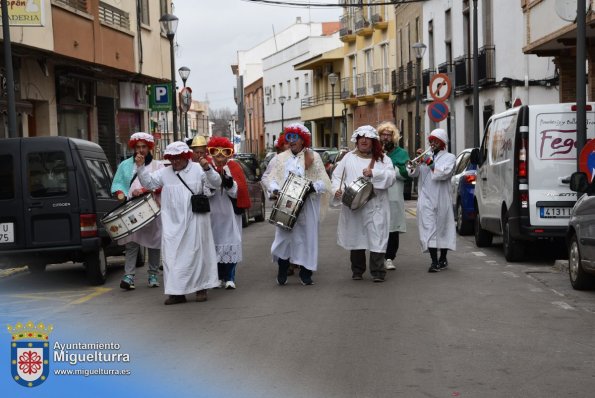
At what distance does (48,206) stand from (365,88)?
43828 millimetres

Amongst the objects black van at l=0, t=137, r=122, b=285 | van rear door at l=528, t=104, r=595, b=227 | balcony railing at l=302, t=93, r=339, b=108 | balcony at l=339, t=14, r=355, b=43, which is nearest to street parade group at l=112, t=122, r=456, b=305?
black van at l=0, t=137, r=122, b=285

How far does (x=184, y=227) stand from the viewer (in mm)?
10930

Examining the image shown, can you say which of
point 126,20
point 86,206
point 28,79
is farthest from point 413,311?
point 126,20

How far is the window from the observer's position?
29467 millimetres

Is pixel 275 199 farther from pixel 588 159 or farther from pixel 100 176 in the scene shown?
pixel 588 159

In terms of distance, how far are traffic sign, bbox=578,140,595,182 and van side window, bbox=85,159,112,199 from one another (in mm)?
6142

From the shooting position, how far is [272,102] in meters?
80.8


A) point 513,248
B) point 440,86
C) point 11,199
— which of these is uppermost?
point 440,86

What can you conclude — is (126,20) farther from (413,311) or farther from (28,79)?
(413,311)

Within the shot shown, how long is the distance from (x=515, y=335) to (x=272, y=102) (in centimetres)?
7274

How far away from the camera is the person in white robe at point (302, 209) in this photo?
39.7ft

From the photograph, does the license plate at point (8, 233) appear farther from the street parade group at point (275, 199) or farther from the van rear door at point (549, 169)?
the van rear door at point (549, 169)

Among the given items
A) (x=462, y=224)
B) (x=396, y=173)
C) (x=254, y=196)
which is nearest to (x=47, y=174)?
(x=396, y=173)

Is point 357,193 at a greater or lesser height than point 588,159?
lesser
